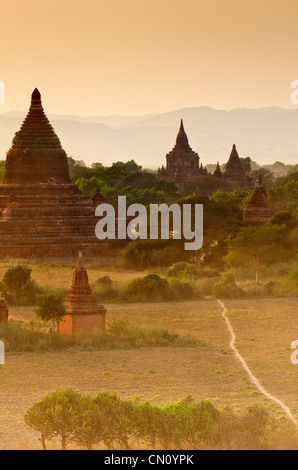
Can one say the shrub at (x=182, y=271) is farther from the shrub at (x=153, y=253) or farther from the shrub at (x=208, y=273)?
the shrub at (x=153, y=253)

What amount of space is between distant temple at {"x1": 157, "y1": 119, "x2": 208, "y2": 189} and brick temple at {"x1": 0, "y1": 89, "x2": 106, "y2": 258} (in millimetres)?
51040

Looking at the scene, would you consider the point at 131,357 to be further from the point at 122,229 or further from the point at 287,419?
the point at 122,229

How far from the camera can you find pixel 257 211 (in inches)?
2311

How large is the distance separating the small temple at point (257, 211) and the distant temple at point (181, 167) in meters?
49.7

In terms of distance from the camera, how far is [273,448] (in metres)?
18.8

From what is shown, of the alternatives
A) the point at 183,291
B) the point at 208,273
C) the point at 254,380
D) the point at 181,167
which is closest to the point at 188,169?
the point at 181,167

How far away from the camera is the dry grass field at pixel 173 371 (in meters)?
23.8

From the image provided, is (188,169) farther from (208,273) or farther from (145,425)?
(145,425)

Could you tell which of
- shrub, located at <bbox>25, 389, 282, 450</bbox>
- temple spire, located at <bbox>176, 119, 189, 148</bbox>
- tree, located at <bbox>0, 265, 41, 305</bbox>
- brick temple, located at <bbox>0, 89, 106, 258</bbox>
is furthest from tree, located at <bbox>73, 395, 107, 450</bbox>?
temple spire, located at <bbox>176, 119, 189, 148</bbox>

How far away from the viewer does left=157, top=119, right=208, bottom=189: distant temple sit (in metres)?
111

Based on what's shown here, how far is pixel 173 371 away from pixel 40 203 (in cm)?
3047

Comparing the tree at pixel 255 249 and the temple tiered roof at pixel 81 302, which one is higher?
the tree at pixel 255 249

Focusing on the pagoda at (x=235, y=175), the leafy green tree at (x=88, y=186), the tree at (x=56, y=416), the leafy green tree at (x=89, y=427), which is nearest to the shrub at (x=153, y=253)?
the leafy green tree at (x=88, y=186)

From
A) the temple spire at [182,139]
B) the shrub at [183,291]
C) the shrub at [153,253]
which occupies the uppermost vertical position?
the temple spire at [182,139]
